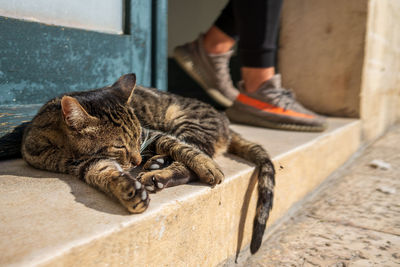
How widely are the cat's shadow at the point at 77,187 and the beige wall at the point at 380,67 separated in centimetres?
272

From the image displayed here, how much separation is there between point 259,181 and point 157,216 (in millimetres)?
626

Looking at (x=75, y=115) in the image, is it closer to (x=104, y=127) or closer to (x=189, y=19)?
(x=104, y=127)

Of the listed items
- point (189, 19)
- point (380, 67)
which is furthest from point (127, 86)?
point (189, 19)

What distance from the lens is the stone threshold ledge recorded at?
2.31ft

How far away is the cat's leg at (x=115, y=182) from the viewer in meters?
0.88

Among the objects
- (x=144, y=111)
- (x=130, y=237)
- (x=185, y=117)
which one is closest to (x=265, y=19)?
(x=185, y=117)

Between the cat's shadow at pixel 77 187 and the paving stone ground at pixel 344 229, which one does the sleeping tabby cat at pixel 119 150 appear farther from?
the paving stone ground at pixel 344 229

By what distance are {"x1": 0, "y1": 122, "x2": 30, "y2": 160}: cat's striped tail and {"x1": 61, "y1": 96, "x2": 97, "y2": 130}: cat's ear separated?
1.56ft

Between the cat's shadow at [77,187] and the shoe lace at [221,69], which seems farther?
the shoe lace at [221,69]

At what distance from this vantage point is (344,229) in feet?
4.89

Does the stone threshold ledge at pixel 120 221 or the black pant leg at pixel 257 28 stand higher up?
the black pant leg at pixel 257 28

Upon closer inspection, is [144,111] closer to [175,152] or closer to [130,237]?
[175,152]

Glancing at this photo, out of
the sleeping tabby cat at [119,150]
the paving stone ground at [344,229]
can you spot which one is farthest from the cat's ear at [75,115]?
the paving stone ground at [344,229]

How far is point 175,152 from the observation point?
131 cm
